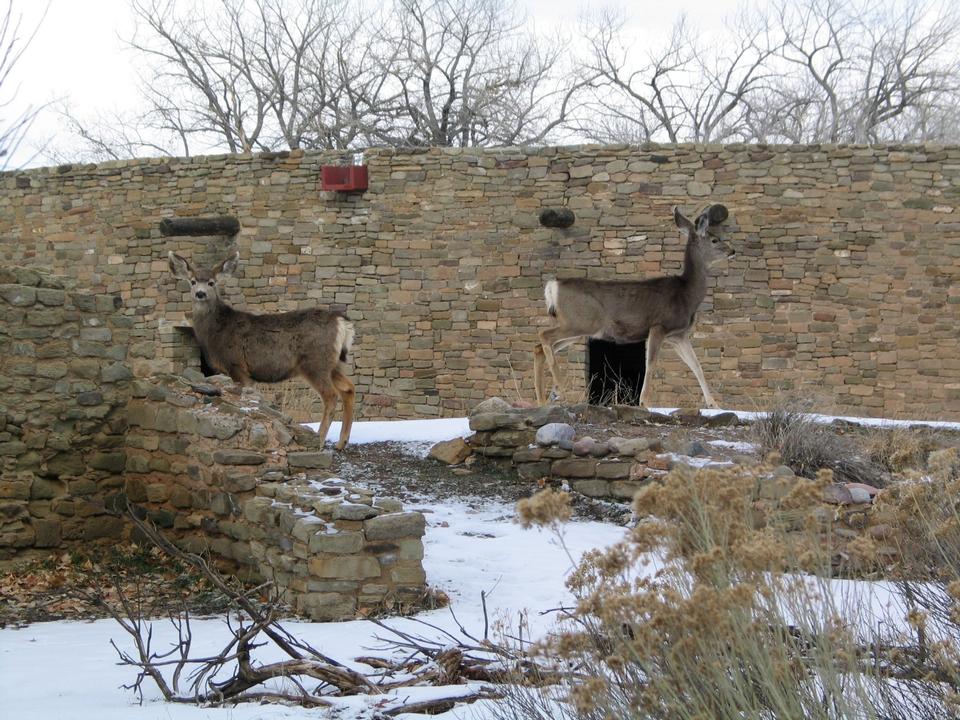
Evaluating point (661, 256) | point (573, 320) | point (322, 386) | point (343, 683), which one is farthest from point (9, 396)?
point (661, 256)

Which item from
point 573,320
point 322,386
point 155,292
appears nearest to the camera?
point 322,386

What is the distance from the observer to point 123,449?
27.6ft

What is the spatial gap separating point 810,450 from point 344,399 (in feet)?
14.8

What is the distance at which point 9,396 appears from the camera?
25.7ft

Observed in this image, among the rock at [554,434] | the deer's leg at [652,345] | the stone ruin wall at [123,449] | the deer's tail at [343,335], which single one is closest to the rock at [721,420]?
the deer's leg at [652,345]

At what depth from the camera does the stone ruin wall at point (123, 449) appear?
7.21m

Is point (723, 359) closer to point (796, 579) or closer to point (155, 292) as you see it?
point (155, 292)

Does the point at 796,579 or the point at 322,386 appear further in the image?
the point at 322,386

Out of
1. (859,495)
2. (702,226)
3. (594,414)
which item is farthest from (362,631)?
(702,226)

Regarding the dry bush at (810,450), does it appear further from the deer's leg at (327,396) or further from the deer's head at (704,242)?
the deer's leg at (327,396)

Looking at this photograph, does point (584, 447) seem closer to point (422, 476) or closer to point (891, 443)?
point (422, 476)

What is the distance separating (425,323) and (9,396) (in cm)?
832

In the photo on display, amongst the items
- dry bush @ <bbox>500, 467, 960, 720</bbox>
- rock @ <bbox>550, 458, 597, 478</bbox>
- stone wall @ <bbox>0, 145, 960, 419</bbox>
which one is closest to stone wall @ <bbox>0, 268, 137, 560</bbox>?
rock @ <bbox>550, 458, 597, 478</bbox>

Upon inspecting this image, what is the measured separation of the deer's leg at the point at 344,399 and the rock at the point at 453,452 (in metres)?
0.93
